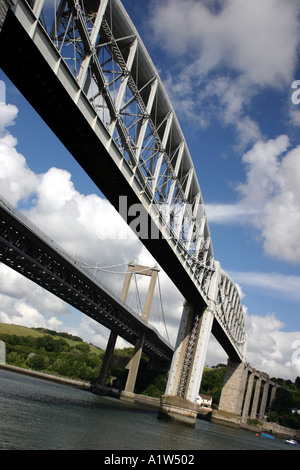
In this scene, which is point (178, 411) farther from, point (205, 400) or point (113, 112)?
point (205, 400)

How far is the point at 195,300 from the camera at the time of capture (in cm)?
4781

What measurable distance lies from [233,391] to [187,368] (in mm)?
47346

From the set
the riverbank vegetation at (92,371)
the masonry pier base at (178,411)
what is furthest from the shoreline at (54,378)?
the masonry pier base at (178,411)

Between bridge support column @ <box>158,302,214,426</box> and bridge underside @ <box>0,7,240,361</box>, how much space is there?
20.7m

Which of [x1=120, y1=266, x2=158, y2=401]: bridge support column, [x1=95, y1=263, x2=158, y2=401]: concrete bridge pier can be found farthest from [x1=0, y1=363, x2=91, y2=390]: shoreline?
[x1=120, y1=266, x2=158, y2=401]: bridge support column

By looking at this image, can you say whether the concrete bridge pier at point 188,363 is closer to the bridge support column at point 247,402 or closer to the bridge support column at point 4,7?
the bridge support column at point 4,7

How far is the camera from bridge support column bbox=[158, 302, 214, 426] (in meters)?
41.7

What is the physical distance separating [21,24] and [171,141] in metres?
20.3

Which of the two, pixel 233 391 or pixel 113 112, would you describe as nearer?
pixel 113 112

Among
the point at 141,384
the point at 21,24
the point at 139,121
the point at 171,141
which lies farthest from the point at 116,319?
the point at 21,24

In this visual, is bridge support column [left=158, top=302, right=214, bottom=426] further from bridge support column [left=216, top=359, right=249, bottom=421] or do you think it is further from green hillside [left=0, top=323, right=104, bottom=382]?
green hillside [left=0, top=323, right=104, bottom=382]

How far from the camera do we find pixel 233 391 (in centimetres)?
8788

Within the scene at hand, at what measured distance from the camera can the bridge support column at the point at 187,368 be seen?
41719 mm

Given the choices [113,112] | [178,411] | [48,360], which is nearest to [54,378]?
[48,360]
